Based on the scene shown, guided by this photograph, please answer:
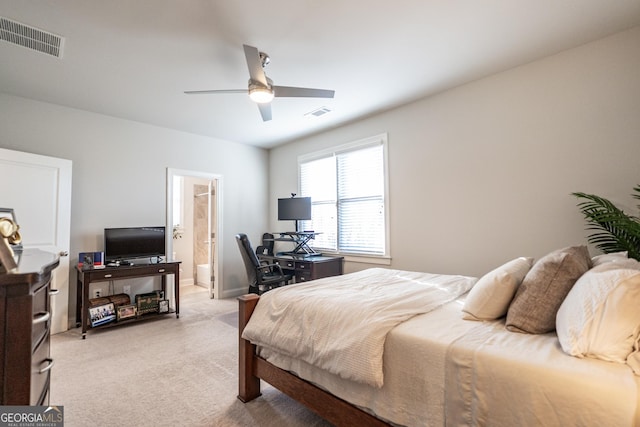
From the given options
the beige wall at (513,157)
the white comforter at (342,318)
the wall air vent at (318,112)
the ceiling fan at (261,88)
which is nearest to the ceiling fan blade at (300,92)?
the ceiling fan at (261,88)

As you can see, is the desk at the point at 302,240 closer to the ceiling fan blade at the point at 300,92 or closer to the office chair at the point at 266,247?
the office chair at the point at 266,247

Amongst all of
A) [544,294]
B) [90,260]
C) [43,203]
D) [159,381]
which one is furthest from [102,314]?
[544,294]

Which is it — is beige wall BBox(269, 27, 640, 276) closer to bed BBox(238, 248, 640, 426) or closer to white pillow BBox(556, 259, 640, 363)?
bed BBox(238, 248, 640, 426)

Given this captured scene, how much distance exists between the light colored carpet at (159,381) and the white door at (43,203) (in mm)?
569

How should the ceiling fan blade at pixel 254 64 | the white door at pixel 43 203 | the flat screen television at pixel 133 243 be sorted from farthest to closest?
the flat screen television at pixel 133 243, the white door at pixel 43 203, the ceiling fan blade at pixel 254 64

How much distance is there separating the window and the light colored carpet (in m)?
1.96

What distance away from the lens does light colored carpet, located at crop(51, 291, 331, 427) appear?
188 cm

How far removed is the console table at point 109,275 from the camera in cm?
329

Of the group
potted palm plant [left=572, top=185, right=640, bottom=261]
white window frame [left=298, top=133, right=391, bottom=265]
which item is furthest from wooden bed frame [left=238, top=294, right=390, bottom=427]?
white window frame [left=298, top=133, right=391, bottom=265]

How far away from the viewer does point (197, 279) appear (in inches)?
247

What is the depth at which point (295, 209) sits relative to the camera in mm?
4668

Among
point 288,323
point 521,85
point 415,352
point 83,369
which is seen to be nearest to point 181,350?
point 83,369

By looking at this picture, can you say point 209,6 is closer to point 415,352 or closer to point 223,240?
point 415,352

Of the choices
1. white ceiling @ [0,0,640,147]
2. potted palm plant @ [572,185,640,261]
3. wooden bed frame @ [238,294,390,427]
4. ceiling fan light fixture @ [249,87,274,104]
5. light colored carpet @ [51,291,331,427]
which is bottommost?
light colored carpet @ [51,291,331,427]
